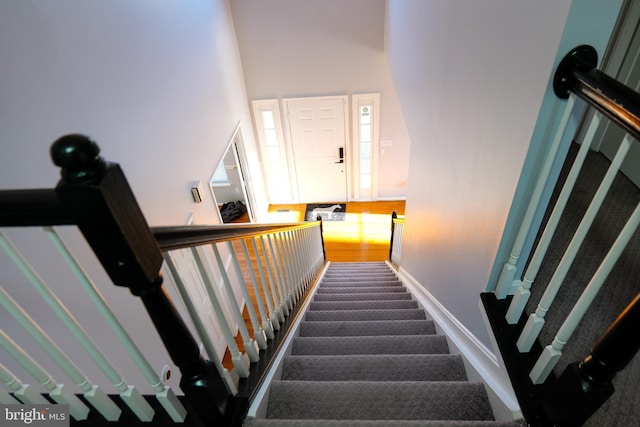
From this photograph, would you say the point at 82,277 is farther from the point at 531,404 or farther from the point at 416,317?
the point at 416,317

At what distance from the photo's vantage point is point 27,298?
54.6 inches

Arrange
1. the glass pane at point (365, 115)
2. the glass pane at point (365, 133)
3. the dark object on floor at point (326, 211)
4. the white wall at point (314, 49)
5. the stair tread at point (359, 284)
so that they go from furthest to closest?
the dark object on floor at point (326, 211)
the glass pane at point (365, 133)
the glass pane at point (365, 115)
the white wall at point (314, 49)
the stair tread at point (359, 284)

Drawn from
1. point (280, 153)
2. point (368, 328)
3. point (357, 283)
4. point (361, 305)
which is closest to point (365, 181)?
point (280, 153)

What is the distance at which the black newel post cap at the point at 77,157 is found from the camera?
19.5 inches

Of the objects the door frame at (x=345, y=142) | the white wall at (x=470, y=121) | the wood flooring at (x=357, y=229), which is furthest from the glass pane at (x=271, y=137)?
the white wall at (x=470, y=121)

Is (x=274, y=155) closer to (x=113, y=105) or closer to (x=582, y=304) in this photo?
(x=113, y=105)

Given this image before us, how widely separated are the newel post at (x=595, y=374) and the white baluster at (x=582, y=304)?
0.30 ft

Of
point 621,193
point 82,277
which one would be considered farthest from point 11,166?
point 621,193

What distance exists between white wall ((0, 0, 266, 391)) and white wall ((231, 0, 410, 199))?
3.58 ft

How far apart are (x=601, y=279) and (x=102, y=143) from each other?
2.39m

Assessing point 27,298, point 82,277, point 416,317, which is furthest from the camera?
point 416,317

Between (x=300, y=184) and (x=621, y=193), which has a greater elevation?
(x=621, y=193)

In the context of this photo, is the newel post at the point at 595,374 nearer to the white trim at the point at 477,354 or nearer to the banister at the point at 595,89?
the white trim at the point at 477,354

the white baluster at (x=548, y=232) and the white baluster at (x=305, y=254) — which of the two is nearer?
the white baluster at (x=548, y=232)
